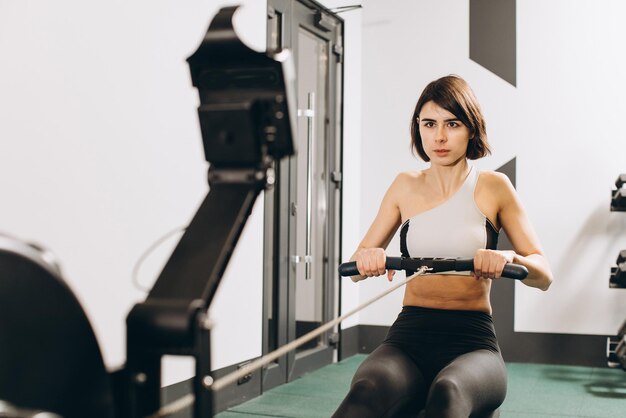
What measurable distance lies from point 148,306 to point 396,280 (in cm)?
432

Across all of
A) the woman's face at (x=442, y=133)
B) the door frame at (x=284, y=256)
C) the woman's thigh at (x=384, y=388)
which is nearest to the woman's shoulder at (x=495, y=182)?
the woman's face at (x=442, y=133)

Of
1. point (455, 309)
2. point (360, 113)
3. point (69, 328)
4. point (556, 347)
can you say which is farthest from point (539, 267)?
point (360, 113)

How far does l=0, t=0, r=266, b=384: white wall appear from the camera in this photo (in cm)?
220

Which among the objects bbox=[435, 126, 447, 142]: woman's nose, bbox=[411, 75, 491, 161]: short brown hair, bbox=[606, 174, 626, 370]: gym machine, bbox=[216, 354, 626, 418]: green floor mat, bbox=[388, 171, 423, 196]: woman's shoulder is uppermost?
bbox=[411, 75, 491, 161]: short brown hair

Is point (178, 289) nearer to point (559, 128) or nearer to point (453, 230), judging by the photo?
point (453, 230)

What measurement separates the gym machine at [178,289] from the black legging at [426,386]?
0.68m


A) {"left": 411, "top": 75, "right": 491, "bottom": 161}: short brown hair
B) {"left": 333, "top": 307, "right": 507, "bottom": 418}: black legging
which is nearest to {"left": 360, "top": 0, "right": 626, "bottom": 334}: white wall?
{"left": 411, "top": 75, "right": 491, "bottom": 161}: short brown hair

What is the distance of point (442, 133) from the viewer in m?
2.10

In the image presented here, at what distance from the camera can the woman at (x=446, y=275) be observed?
160cm

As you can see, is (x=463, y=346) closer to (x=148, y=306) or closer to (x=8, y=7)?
(x=148, y=306)

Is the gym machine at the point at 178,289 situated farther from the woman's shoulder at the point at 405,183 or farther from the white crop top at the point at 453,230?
the woman's shoulder at the point at 405,183

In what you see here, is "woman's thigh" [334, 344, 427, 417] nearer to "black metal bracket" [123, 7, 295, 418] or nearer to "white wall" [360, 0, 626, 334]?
"black metal bracket" [123, 7, 295, 418]

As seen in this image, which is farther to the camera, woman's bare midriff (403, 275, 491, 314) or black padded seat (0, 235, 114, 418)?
woman's bare midriff (403, 275, 491, 314)

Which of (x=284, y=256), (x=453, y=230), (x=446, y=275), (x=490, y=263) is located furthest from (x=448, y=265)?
(x=284, y=256)
